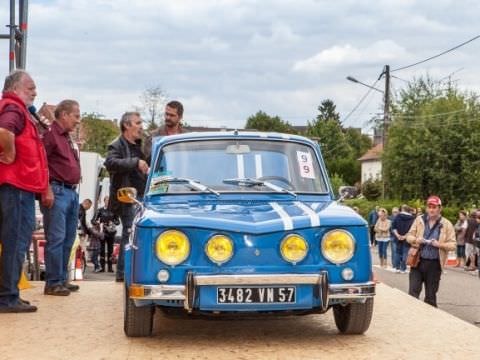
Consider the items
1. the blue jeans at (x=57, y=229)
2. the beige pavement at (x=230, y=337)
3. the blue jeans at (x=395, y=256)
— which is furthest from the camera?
the blue jeans at (x=395, y=256)

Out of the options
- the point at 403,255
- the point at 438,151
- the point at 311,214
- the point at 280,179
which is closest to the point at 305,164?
the point at 280,179

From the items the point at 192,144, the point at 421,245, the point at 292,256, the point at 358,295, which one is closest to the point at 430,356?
the point at 358,295

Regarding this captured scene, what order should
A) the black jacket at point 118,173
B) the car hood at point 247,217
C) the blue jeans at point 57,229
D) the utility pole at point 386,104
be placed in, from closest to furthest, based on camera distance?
the car hood at point 247,217 → the blue jeans at point 57,229 → the black jacket at point 118,173 → the utility pole at point 386,104

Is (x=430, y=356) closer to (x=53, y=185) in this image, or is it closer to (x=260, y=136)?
(x=260, y=136)

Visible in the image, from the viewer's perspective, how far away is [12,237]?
7.23 m

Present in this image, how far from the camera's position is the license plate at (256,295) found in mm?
5805

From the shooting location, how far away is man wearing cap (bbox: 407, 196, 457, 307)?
12.4 m

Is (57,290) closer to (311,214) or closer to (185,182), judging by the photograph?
(185,182)

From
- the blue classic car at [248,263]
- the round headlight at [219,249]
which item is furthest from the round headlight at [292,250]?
the round headlight at [219,249]

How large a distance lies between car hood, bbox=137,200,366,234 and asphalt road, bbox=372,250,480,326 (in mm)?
8880

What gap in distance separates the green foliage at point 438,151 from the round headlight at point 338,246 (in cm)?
4761

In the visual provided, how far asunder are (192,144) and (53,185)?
4.83 feet

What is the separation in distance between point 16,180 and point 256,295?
240 centimetres

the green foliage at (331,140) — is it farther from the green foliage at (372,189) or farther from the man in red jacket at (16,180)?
the man in red jacket at (16,180)
